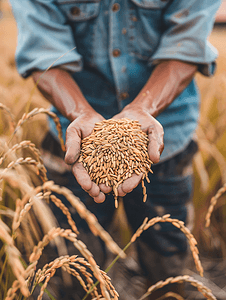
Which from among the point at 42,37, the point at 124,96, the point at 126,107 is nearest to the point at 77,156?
the point at 126,107

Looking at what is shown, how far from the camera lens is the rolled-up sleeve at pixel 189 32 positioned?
2.69 ft

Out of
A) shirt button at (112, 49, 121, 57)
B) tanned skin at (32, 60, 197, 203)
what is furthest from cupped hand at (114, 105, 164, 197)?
shirt button at (112, 49, 121, 57)

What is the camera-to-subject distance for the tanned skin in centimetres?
64

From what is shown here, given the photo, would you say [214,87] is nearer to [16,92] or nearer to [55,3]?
[55,3]

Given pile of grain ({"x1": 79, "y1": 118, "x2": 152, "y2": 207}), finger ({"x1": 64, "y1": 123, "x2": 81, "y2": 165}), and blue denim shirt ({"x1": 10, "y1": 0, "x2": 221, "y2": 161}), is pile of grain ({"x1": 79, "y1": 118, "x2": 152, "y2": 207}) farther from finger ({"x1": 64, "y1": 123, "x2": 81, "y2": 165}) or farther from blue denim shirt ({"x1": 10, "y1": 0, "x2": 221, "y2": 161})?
blue denim shirt ({"x1": 10, "y1": 0, "x2": 221, "y2": 161})

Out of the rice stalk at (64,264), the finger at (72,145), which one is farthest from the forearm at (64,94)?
the rice stalk at (64,264)

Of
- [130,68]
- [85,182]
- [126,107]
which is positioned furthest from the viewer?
[130,68]

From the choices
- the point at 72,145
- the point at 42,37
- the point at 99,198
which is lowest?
the point at 99,198

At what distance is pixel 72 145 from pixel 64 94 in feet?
0.83

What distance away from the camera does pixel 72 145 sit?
25.1 inches

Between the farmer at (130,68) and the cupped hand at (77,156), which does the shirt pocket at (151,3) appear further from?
the cupped hand at (77,156)

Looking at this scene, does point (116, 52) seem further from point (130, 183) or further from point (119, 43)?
point (130, 183)

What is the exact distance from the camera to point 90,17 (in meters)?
0.87

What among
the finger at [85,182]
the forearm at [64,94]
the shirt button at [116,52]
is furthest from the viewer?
the shirt button at [116,52]
